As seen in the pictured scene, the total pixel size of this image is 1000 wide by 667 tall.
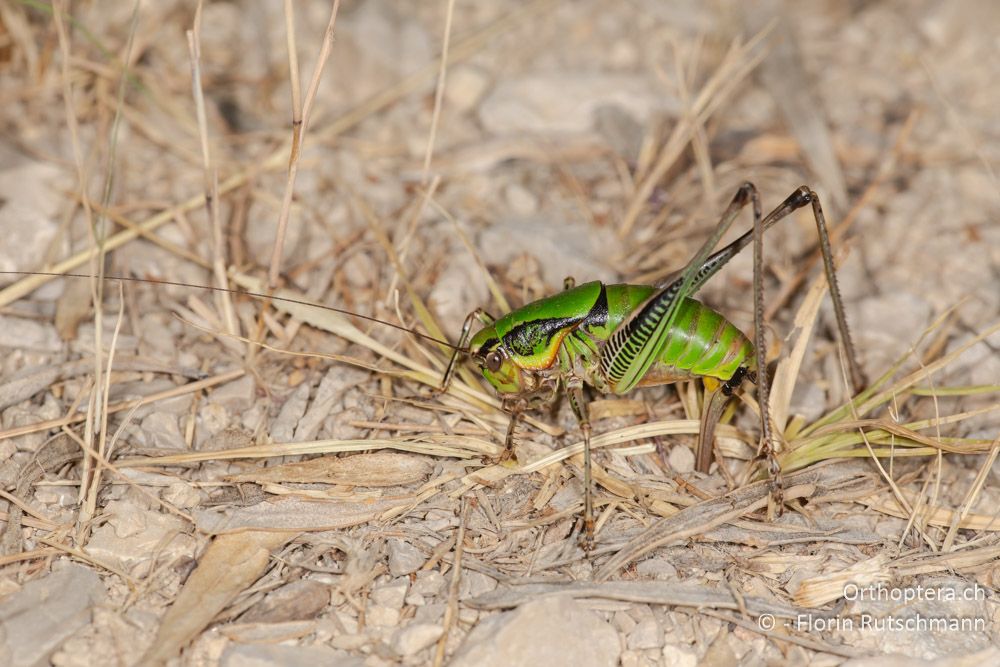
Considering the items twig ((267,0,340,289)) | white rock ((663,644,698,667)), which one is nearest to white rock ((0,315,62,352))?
twig ((267,0,340,289))

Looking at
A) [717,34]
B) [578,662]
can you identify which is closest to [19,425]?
[578,662]

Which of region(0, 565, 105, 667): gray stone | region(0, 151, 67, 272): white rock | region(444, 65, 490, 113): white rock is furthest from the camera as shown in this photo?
region(444, 65, 490, 113): white rock

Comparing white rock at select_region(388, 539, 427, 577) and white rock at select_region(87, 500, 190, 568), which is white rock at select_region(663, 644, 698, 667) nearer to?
white rock at select_region(388, 539, 427, 577)

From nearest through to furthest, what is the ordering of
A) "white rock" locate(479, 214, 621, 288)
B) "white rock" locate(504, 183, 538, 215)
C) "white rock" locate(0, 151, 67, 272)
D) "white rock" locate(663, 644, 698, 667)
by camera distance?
"white rock" locate(663, 644, 698, 667)
"white rock" locate(0, 151, 67, 272)
"white rock" locate(479, 214, 621, 288)
"white rock" locate(504, 183, 538, 215)

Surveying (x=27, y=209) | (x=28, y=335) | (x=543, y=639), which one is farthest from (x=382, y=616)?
(x=27, y=209)

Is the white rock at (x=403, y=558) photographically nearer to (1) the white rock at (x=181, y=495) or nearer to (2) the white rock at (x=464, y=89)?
(1) the white rock at (x=181, y=495)

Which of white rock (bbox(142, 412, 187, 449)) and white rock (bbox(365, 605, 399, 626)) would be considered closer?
white rock (bbox(365, 605, 399, 626))

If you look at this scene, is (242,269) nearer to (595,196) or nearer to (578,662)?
(595,196)

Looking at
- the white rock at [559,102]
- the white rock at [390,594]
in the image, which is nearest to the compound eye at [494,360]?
the white rock at [390,594]
